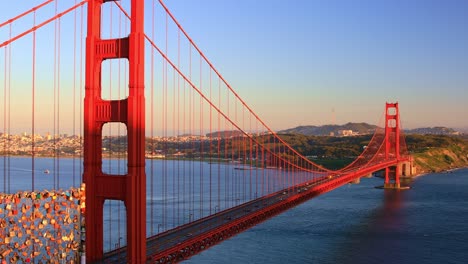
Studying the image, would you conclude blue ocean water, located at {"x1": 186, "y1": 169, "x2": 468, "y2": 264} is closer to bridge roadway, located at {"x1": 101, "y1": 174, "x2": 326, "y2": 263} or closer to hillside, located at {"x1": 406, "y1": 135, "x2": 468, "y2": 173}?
bridge roadway, located at {"x1": 101, "y1": 174, "x2": 326, "y2": 263}

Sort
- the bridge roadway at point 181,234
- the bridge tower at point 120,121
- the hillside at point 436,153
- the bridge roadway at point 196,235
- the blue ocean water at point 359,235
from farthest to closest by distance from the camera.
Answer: the hillside at point 436,153 < the blue ocean water at point 359,235 < the bridge roadway at point 181,234 < the bridge roadway at point 196,235 < the bridge tower at point 120,121

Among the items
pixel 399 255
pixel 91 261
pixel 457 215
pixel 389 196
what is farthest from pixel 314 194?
pixel 389 196

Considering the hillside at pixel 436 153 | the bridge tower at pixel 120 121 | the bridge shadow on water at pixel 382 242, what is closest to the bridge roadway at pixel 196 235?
the bridge tower at pixel 120 121

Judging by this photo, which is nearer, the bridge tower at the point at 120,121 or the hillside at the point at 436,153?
the bridge tower at the point at 120,121

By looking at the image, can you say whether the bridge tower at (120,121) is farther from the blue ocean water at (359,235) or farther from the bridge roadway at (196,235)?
the blue ocean water at (359,235)

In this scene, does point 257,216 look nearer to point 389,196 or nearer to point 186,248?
point 186,248

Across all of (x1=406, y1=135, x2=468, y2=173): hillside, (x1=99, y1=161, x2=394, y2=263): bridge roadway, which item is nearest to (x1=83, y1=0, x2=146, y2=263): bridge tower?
(x1=99, y1=161, x2=394, y2=263): bridge roadway

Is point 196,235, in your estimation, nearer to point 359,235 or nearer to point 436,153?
point 359,235
